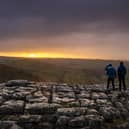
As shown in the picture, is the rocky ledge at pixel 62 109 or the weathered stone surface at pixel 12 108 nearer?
the rocky ledge at pixel 62 109

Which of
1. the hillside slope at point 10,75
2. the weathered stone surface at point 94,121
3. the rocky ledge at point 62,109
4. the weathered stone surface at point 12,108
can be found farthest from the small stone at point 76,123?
the hillside slope at point 10,75

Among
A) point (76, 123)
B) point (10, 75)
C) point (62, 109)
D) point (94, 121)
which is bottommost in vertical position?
point (10, 75)

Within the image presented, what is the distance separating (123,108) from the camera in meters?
35.0

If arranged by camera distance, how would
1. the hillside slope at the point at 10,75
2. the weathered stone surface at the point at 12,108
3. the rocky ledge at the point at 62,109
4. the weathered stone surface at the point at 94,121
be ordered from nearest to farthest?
the weathered stone surface at the point at 94,121 < the rocky ledge at the point at 62,109 < the weathered stone surface at the point at 12,108 < the hillside slope at the point at 10,75

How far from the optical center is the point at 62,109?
3225 cm

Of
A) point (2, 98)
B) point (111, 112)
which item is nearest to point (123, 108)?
point (111, 112)

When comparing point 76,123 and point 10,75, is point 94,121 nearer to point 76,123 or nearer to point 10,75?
point 76,123

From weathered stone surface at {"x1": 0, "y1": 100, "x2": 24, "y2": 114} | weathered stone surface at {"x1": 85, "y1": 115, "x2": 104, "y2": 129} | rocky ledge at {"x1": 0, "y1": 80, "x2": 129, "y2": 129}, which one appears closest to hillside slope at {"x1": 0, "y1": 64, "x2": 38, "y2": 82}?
rocky ledge at {"x1": 0, "y1": 80, "x2": 129, "y2": 129}

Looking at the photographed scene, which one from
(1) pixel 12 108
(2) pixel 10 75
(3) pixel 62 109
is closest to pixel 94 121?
(3) pixel 62 109

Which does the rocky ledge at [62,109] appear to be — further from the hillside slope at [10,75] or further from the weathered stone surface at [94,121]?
the hillside slope at [10,75]

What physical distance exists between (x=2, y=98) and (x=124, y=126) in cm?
1332

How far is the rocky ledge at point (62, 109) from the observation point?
30.3 metres

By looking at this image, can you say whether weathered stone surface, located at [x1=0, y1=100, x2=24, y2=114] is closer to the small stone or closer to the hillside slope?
the small stone

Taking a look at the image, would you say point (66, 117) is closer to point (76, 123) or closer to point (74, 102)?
point (76, 123)
